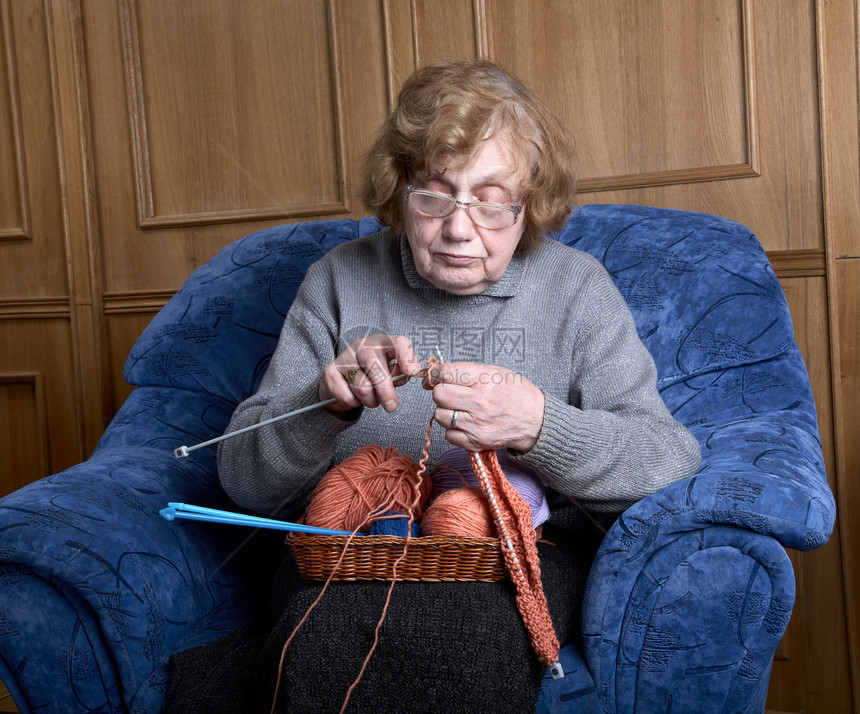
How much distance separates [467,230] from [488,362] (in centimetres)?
22

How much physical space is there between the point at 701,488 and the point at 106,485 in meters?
0.86

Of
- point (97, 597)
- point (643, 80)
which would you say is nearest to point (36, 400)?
point (97, 597)

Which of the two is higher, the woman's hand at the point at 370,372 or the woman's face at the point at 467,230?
the woman's face at the point at 467,230

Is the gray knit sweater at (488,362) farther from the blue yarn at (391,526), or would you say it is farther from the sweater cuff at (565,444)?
the blue yarn at (391,526)

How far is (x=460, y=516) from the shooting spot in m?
0.94

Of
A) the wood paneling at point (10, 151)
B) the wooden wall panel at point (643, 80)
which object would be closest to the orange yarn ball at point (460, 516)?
the wooden wall panel at point (643, 80)

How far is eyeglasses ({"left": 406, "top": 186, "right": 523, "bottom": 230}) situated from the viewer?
3.76 feet

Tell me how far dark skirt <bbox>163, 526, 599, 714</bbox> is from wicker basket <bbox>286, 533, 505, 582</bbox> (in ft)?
0.04

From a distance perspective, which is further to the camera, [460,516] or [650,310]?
[650,310]

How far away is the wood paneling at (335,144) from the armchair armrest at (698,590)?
35.3 inches

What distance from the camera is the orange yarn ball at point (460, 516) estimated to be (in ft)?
3.08

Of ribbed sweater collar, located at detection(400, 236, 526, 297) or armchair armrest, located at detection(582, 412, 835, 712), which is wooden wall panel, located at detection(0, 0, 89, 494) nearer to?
ribbed sweater collar, located at detection(400, 236, 526, 297)

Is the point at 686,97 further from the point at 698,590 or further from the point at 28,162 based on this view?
the point at 28,162

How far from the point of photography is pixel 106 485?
120cm
